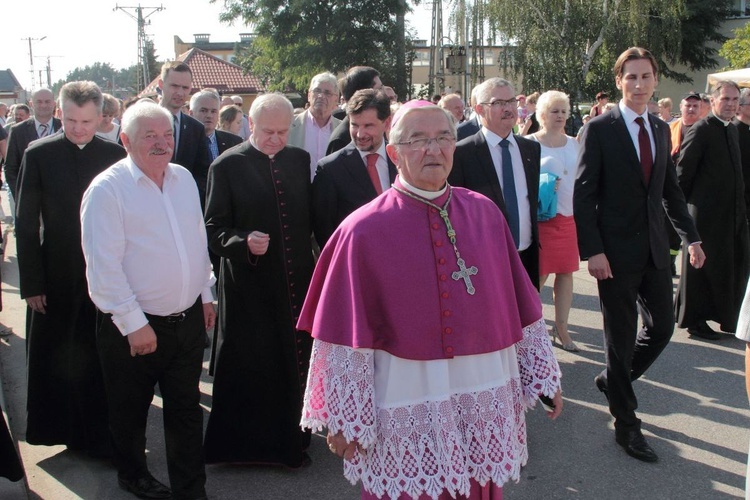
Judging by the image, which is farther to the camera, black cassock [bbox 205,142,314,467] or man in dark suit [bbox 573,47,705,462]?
man in dark suit [bbox 573,47,705,462]

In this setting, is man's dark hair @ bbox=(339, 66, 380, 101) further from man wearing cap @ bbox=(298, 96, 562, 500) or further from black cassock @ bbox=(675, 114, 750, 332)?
man wearing cap @ bbox=(298, 96, 562, 500)

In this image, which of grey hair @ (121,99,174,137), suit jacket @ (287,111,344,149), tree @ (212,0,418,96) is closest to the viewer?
grey hair @ (121,99,174,137)

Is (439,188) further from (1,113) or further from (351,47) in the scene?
(351,47)

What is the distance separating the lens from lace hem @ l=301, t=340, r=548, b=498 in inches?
102

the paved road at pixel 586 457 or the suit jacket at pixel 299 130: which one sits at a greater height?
the suit jacket at pixel 299 130

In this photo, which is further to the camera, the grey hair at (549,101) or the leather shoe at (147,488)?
the grey hair at (549,101)

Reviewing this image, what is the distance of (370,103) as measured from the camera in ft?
14.3

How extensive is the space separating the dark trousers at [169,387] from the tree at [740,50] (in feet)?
96.0

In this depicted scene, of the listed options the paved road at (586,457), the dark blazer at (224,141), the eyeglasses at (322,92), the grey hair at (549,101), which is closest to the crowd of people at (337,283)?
the paved road at (586,457)

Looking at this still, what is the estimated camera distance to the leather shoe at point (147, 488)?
3.91 metres

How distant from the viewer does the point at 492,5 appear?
107 ft

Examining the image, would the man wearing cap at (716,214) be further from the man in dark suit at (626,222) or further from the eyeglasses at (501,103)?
the eyeglasses at (501,103)

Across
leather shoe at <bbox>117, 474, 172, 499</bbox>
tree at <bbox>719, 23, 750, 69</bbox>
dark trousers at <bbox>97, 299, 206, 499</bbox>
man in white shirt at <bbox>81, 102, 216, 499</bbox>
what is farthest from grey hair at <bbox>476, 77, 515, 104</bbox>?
tree at <bbox>719, 23, 750, 69</bbox>

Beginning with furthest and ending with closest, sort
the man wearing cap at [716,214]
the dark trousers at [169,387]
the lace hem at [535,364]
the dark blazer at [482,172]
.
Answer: the man wearing cap at [716,214], the dark blazer at [482,172], the dark trousers at [169,387], the lace hem at [535,364]
